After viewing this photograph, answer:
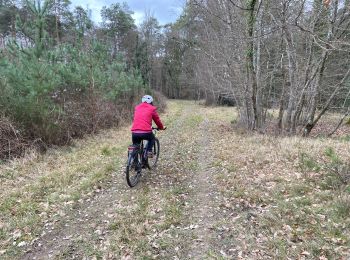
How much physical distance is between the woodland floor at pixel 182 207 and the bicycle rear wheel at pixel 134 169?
0.19 metres

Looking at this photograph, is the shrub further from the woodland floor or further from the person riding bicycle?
the person riding bicycle

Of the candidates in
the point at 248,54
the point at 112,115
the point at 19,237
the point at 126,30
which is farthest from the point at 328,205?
the point at 126,30

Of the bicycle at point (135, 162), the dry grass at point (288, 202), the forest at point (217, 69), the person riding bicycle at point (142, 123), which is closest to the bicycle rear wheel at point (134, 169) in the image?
the bicycle at point (135, 162)

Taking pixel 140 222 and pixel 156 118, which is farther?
pixel 156 118

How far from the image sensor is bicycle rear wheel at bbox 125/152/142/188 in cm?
597

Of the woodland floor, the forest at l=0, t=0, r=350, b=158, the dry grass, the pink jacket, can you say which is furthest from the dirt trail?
the forest at l=0, t=0, r=350, b=158

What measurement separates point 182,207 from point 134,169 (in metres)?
1.75

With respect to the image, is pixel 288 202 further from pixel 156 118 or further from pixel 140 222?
pixel 156 118

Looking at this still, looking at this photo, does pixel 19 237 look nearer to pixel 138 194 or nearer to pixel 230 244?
pixel 138 194

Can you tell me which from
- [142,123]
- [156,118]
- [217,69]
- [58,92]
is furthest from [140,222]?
[217,69]

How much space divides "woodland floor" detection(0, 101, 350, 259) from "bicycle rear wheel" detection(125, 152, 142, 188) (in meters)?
0.19

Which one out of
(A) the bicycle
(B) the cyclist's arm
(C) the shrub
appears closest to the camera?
(A) the bicycle

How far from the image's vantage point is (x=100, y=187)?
621 centimetres

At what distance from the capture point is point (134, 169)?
6.47m
